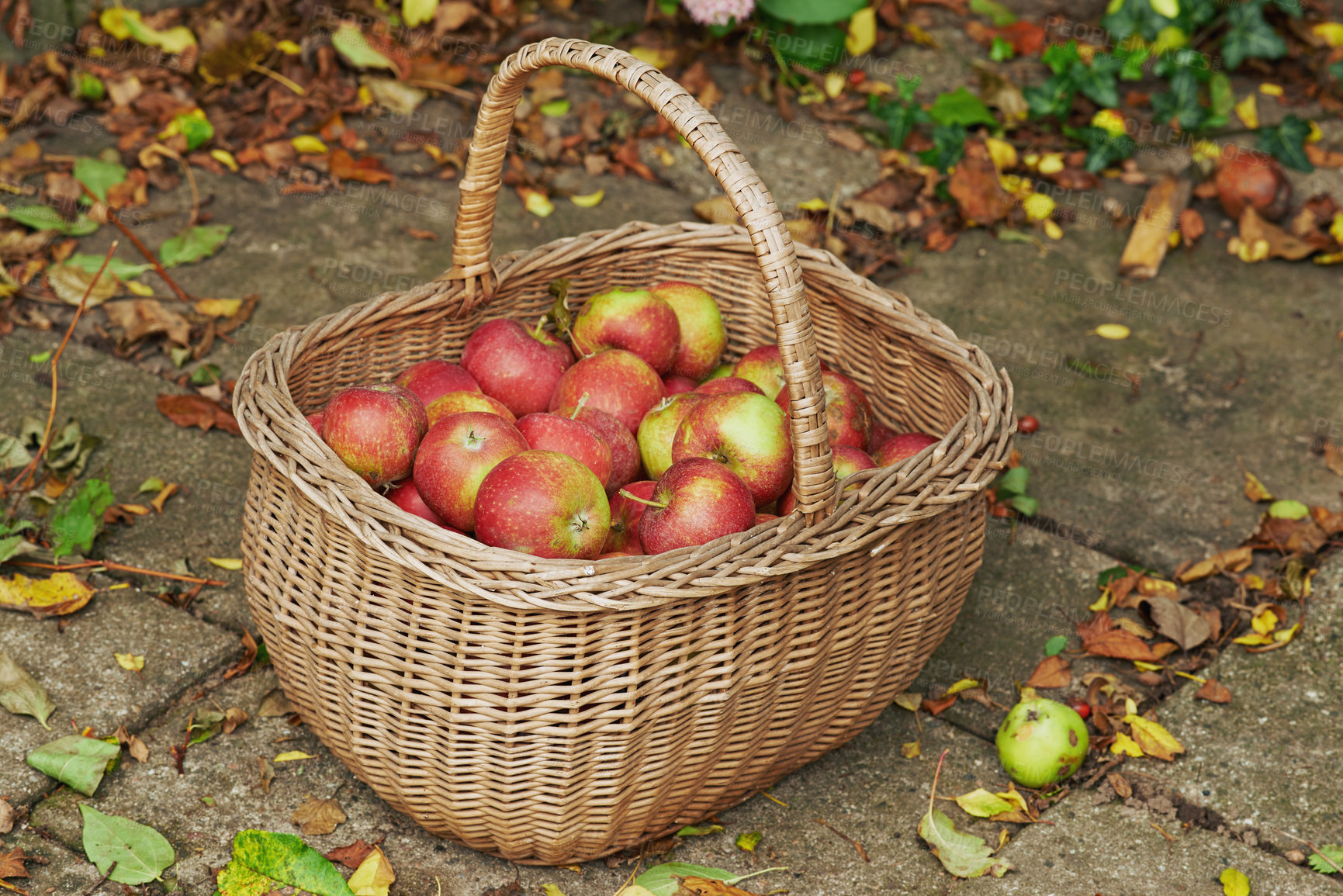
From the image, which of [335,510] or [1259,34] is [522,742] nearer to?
[335,510]

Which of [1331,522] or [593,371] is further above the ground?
[593,371]

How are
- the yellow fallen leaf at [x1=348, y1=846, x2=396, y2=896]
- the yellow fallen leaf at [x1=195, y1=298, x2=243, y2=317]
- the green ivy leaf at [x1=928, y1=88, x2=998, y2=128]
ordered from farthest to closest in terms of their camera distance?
1. the green ivy leaf at [x1=928, y1=88, x2=998, y2=128]
2. the yellow fallen leaf at [x1=195, y1=298, x2=243, y2=317]
3. the yellow fallen leaf at [x1=348, y1=846, x2=396, y2=896]

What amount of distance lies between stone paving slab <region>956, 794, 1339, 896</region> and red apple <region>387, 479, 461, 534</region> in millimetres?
1117

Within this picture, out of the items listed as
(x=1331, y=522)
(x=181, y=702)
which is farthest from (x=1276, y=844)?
(x=181, y=702)

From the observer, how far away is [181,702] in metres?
2.19

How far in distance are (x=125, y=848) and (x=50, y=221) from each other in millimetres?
2133

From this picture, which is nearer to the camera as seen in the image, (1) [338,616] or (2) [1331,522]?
(1) [338,616]

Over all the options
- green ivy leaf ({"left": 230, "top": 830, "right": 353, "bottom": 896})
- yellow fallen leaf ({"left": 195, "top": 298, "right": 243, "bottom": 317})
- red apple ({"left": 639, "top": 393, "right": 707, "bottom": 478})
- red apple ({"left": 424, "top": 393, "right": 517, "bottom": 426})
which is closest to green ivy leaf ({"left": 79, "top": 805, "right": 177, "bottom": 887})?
green ivy leaf ({"left": 230, "top": 830, "right": 353, "bottom": 896})

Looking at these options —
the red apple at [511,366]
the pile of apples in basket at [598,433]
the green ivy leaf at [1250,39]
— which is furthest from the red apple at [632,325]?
the green ivy leaf at [1250,39]

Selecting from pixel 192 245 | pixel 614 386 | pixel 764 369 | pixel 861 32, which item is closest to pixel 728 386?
pixel 764 369

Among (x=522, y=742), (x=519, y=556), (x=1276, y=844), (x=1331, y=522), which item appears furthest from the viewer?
(x=1331, y=522)

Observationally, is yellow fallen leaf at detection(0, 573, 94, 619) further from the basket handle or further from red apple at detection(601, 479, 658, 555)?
the basket handle

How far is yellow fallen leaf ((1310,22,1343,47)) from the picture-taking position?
176 inches

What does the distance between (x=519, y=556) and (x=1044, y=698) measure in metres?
1.15
